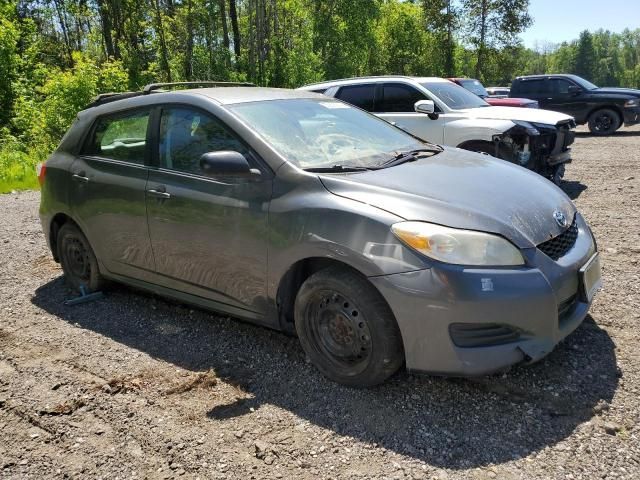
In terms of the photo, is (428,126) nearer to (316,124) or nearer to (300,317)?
(316,124)

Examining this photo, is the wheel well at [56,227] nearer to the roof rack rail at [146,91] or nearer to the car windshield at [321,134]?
the roof rack rail at [146,91]

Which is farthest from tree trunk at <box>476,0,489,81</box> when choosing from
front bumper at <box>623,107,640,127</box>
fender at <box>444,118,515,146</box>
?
fender at <box>444,118,515,146</box>

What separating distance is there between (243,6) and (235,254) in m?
23.2

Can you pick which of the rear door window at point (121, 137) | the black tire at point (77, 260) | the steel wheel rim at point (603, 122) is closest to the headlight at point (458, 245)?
the rear door window at point (121, 137)

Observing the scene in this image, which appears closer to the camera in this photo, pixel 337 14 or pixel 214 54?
pixel 214 54

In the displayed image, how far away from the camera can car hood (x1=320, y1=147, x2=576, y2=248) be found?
2.91m

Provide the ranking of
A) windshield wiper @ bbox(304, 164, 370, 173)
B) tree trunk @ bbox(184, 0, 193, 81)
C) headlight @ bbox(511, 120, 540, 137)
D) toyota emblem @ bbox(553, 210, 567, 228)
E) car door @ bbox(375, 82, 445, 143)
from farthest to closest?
tree trunk @ bbox(184, 0, 193, 81)
car door @ bbox(375, 82, 445, 143)
headlight @ bbox(511, 120, 540, 137)
windshield wiper @ bbox(304, 164, 370, 173)
toyota emblem @ bbox(553, 210, 567, 228)

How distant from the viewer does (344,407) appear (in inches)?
119

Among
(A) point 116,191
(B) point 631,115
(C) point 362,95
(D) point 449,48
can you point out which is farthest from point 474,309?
(D) point 449,48

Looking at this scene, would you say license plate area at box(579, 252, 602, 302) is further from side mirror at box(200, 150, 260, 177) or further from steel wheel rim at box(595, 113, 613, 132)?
steel wheel rim at box(595, 113, 613, 132)

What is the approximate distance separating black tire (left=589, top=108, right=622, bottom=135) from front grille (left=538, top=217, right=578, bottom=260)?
15.2 m

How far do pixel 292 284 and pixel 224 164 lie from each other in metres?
0.83

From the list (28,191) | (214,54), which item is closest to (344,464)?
(28,191)

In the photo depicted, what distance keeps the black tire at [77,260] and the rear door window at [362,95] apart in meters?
5.54
